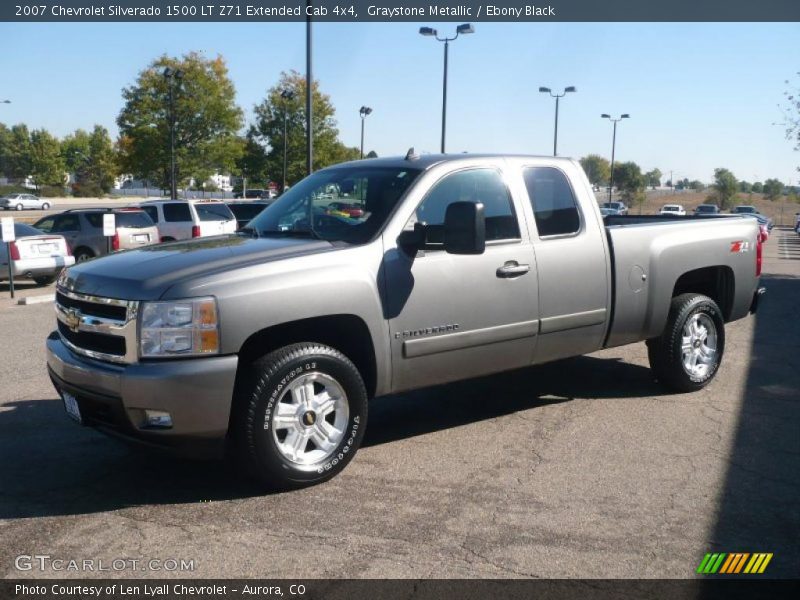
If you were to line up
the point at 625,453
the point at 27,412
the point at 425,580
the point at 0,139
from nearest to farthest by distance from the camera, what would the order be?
the point at 425,580 → the point at 625,453 → the point at 27,412 → the point at 0,139

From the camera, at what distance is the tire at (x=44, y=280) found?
1653 cm

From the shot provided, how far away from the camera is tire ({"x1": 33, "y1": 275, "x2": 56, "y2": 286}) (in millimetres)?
16531

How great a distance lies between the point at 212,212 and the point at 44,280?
5.86 metres

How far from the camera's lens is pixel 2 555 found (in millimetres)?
3891

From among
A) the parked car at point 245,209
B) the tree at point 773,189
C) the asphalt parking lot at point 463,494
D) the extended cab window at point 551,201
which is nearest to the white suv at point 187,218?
the parked car at point 245,209

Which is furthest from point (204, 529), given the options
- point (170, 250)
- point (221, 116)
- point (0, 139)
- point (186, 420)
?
point (0, 139)

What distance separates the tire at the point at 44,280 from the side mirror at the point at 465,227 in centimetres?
1365

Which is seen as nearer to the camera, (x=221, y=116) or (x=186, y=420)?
(x=186, y=420)

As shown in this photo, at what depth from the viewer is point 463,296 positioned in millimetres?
5320

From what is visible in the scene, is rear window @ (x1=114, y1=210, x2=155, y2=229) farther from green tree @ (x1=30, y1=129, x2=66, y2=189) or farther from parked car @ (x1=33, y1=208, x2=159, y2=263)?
green tree @ (x1=30, y1=129, x2=66, y2=189)

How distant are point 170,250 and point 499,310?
216cm

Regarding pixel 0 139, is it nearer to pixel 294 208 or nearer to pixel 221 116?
pixel 221 116

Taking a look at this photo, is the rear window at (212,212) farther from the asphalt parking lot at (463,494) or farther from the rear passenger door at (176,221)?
the asphalt parking lot at (463,494)

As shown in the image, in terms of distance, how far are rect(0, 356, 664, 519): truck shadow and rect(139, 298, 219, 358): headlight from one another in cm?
92
